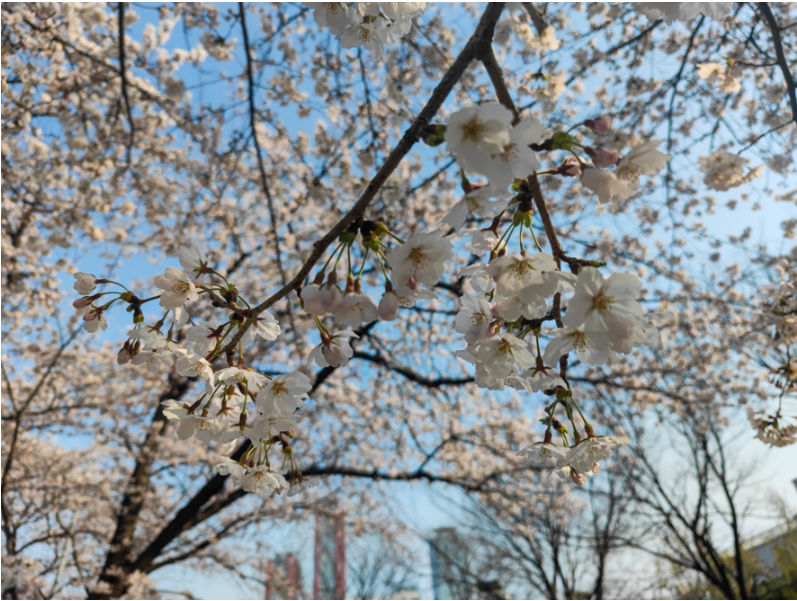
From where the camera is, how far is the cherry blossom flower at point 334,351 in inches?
45.7

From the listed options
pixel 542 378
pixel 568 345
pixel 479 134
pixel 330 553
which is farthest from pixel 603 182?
pixel 330 553

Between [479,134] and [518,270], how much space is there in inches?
12.3

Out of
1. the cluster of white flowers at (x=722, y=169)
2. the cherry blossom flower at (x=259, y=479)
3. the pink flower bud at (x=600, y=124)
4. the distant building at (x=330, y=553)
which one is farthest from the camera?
Answer: the distant building at (x=330, y=553)

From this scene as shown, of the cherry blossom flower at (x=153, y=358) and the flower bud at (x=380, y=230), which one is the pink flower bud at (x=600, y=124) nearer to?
the flower bud at (x=380, y=230)

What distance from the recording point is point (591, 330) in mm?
913

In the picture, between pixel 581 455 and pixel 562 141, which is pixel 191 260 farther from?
pixel 581 455

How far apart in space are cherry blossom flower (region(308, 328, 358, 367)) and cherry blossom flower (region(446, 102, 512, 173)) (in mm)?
518

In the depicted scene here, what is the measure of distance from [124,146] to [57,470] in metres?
6.48

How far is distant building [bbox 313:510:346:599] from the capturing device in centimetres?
1095

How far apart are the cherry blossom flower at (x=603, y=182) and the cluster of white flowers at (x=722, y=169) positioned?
3.21 metres

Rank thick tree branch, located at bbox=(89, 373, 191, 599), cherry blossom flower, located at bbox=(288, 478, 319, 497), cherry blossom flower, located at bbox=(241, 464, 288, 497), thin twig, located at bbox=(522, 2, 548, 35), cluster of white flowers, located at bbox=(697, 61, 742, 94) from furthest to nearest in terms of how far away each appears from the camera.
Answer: thick tree branch, located at bbox=(89, 373, 191, 599), cluster of white flowers, located at bbox=(697, 61, 742, 94), thin twig, located at bbox=(522, 2, 548, 35), cherry blossom flower, located at bbox=(288, 478, 319, 497), cherry blossom flower, located at bbox=(241, 464, 288, 497)

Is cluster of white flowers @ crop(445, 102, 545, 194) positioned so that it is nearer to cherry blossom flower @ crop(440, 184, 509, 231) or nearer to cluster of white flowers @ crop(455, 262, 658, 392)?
cherry blossom flower @ crop(440, 184, 509, 231)

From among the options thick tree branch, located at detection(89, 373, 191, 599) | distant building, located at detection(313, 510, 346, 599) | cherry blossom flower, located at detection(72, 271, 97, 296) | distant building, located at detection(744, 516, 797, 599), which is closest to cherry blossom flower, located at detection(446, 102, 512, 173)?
cherry blossom flower, located at detection(72, 271, 97, 296)

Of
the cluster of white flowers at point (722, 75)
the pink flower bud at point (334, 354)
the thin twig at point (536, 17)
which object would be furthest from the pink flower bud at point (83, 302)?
the cluster of white flowers at point (722, 75)
